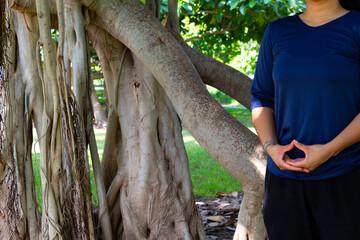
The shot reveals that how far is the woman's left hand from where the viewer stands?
4.86 feet

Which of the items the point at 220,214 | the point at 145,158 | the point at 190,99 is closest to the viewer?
the point at 190,99

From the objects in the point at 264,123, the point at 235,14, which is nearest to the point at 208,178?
the point at 235,14

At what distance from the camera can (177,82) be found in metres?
2.51

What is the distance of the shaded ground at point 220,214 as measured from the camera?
3850mm

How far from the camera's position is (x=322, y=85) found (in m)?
1.51

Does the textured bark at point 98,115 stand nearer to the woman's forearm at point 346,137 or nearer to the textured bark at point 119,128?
the textured bark at point 119,128

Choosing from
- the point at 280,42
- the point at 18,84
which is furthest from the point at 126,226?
the point at 280,42

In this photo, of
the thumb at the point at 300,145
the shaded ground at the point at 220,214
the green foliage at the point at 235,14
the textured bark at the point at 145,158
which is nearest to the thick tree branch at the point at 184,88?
the textured bark at the point at 145,158

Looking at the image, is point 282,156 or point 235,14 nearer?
point 282,156

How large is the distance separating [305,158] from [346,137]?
0.15 meters

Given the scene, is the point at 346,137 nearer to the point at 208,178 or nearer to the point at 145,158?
the point at 145,158

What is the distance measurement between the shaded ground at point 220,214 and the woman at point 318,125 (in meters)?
2.21

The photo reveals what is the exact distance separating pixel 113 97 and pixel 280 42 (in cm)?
181

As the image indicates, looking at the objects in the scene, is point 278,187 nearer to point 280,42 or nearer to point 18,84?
point 280,42
